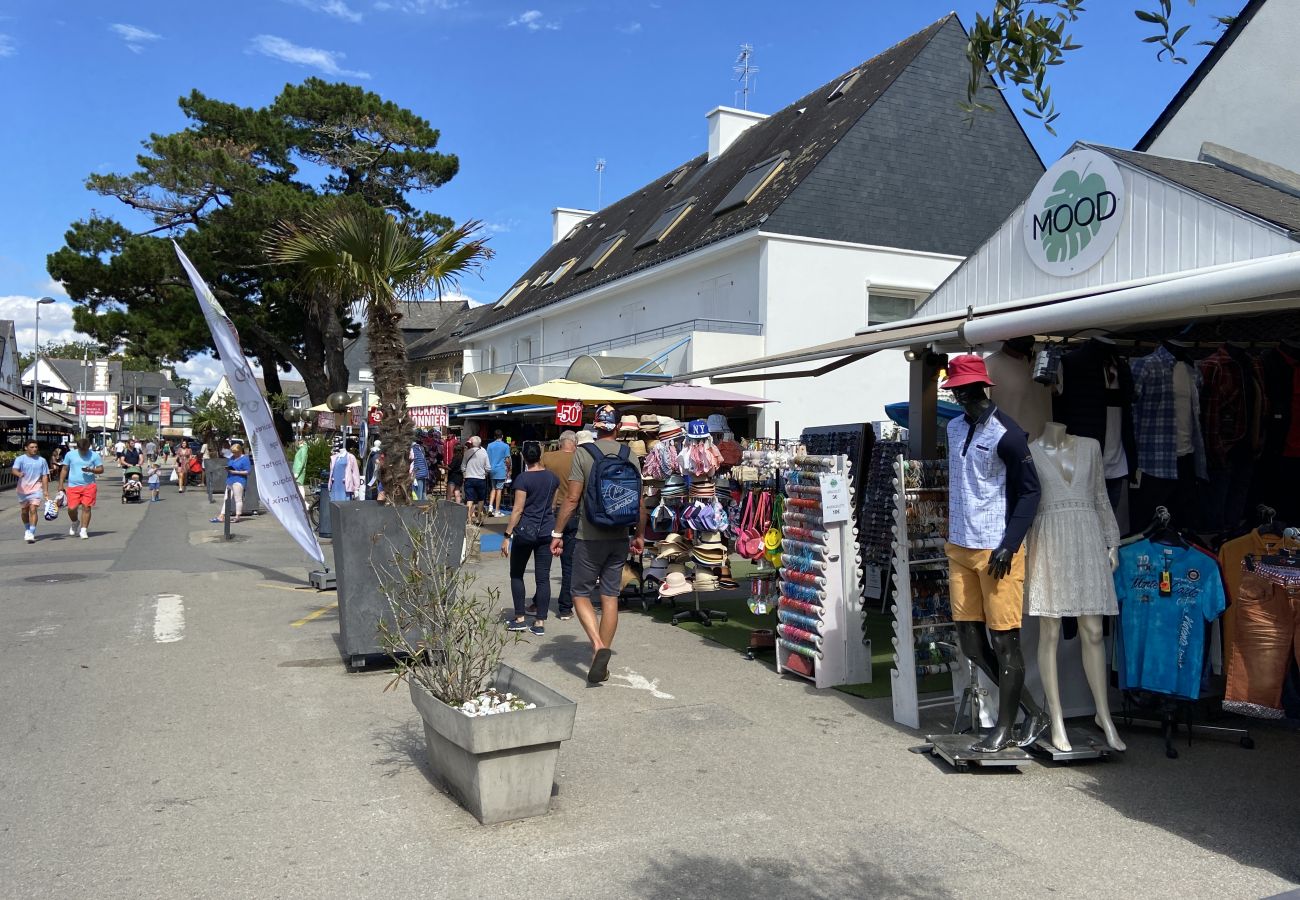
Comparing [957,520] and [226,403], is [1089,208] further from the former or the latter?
[226,403]

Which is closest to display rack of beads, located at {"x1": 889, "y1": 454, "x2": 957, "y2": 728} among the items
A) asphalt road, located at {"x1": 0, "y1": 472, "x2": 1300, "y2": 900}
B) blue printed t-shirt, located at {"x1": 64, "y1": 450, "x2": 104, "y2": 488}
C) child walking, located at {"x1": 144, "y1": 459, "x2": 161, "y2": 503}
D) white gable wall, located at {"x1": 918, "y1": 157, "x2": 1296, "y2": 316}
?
asphalt road, located at {"x1": 0, "y1": 472, "x2": 1300, "y2": 900}

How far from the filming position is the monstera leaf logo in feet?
44.5

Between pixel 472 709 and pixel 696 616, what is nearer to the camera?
pixel 472 709

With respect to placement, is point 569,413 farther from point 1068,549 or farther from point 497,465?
point 1068,549

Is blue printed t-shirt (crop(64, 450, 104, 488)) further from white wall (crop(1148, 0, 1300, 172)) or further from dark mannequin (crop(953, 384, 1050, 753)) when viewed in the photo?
white wall (crop(1148, 0, 1300, 172))

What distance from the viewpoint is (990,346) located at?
234 inches

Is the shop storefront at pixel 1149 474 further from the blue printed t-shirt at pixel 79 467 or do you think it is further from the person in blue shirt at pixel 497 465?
the blue printed t-shirt at pixel 79 467

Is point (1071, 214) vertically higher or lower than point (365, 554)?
higher

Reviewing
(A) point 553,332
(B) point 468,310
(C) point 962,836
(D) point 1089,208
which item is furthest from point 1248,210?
(B) point 468,310

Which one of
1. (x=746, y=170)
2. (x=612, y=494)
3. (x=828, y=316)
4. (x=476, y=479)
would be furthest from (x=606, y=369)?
(x=612, y=494)

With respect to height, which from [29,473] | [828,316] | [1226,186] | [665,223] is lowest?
[29,473]

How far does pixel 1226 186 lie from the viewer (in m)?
12.4

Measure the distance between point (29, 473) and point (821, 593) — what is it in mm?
15126

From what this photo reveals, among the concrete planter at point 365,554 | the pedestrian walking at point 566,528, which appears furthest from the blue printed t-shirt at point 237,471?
the concrete planter at point 365,554
